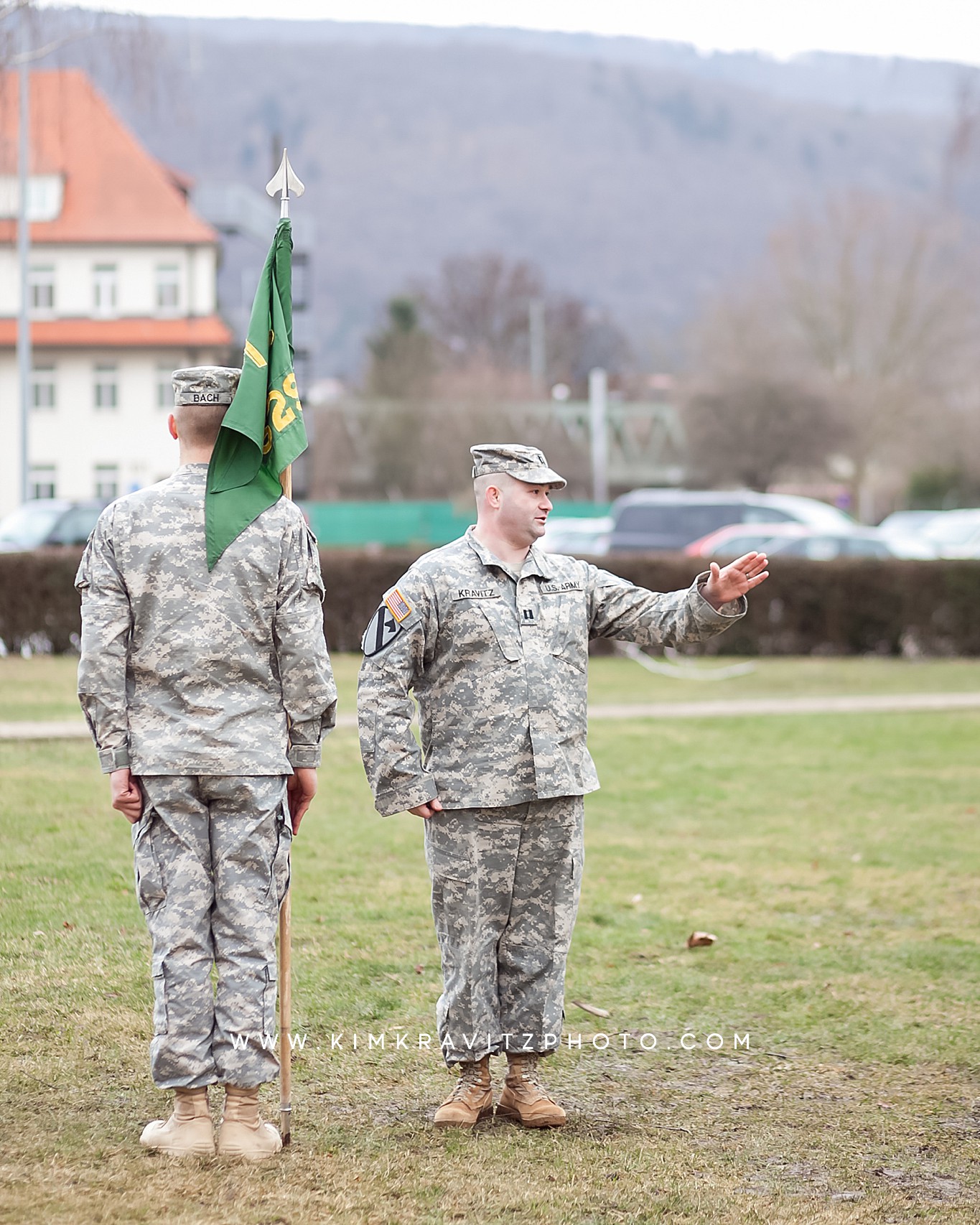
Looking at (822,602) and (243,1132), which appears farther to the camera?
(822,602)

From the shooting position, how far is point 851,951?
7.25 meters

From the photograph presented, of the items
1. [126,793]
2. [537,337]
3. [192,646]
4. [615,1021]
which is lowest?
[615,1021]

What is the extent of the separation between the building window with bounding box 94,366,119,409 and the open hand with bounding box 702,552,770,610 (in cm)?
4686

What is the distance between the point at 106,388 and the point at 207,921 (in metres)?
47.4

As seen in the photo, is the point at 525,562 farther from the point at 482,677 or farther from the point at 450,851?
the point at 450,851

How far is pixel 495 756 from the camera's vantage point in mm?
4816

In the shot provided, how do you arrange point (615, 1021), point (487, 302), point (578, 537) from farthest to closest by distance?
point (487, 302), point (578, 537), point (615, 1021)

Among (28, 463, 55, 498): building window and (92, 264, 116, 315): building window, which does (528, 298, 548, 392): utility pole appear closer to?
(92, 264, 116, 315): building window

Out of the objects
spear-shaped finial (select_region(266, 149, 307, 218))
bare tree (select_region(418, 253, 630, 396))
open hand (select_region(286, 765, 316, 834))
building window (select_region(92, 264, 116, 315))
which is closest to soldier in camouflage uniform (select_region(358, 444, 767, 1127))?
open hand (select_region(286, 765, 316, 834))

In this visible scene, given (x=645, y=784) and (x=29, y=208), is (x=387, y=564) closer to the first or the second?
(x=645, y=784)

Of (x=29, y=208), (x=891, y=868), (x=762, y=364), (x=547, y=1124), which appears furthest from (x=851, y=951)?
(x=762, y=364)

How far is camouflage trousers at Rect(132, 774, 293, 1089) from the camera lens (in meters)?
4.43

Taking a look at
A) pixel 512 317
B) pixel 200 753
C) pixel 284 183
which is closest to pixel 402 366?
pixel 512 317

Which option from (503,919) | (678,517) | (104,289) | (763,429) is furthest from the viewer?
(763,429)
